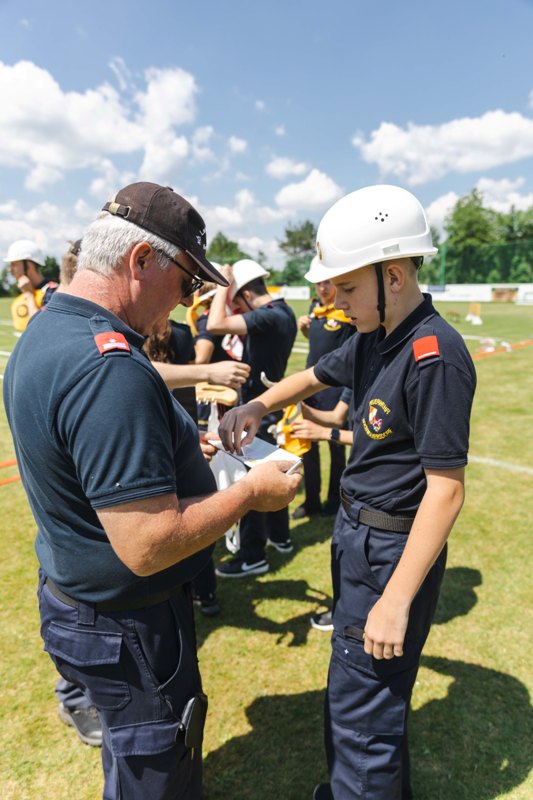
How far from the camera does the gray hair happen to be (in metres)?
1.47

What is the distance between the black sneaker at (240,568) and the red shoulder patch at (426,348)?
3116 millimetres

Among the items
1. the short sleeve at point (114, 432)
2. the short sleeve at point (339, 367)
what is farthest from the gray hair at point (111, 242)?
the short sleeve at point (339, 367)

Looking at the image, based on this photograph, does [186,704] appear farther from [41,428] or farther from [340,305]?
[340,305]

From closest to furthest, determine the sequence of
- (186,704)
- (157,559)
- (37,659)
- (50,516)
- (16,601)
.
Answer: (157,559) → (50,516) → (186,704) → (37,659) → (16,601)

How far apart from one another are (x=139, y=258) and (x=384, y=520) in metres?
1.29

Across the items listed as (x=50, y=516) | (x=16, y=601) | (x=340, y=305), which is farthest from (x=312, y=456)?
(x=50, y=516)

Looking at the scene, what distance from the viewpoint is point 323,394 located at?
16.1ft

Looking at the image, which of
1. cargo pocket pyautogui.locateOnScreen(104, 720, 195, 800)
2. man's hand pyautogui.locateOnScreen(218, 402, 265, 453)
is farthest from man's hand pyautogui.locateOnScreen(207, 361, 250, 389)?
cargo pocket pyautogui.locateOnScreen(104, 720, 195, 800)

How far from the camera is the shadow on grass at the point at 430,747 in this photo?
243 cm

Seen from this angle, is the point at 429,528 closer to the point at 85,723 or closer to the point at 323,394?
the point at 85,723

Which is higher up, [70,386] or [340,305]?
[340,305]

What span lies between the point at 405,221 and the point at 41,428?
1.42 metres

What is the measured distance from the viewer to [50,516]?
153 cm

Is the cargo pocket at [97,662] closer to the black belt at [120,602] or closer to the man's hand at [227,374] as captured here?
the black belt at [120,602]
